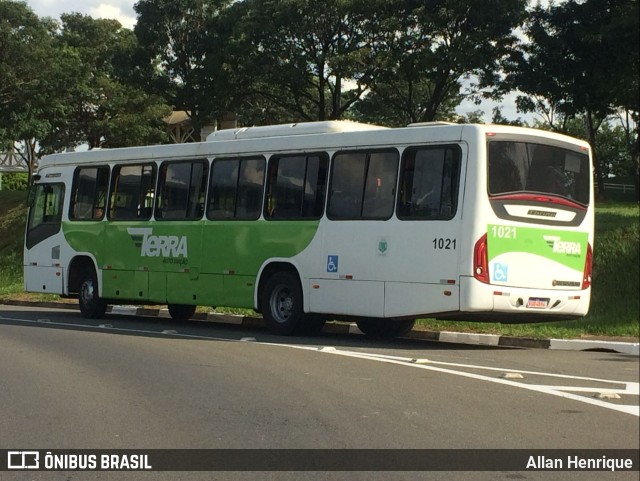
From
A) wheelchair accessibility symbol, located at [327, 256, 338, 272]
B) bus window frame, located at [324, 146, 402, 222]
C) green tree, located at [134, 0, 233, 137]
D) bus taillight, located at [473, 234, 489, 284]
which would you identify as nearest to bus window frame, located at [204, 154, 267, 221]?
bus window frame, located at [324, 146, 402, 222]

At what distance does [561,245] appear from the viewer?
6.68 metres

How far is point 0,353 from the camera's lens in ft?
45.2

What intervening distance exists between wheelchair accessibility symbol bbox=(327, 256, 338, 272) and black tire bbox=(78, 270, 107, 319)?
6.61 meters

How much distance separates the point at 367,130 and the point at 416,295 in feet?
9.22

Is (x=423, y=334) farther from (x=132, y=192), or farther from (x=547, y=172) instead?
(x=547, y=172)

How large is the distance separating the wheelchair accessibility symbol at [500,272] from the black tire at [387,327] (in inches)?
201

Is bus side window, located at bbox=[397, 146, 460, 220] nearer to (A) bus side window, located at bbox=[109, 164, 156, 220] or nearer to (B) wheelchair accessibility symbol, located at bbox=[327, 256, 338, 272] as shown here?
(B) wheelchair accessibility symbol, located at bbox=[327, 256, 338, 272]

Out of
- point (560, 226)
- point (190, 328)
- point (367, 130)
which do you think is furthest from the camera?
point (190, 328)

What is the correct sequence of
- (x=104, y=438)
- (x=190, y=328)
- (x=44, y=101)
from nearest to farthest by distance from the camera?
(x=104, y=438), (x=190, y=328), (x=44, y=101)

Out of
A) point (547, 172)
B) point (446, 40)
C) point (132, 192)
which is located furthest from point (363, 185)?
point (446, 40)

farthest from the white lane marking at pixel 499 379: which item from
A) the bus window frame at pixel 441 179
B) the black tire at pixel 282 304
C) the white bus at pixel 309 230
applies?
the bus window frame at pixel 441 179

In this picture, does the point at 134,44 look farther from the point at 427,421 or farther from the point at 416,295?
the point at 427,421

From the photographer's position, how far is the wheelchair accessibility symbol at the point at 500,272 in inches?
387

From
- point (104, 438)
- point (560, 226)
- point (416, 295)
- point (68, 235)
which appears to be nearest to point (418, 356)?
point (416, 295)
